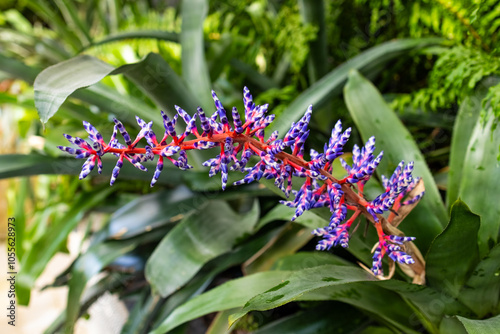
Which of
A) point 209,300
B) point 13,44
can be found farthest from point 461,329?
point 13,44

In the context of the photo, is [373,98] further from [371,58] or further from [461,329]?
[461,329]

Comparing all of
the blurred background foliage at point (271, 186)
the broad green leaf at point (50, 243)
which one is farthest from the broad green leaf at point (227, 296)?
the broad green leaf at point (50, 243)

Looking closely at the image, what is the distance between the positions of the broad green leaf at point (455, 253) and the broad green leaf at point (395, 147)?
50 millimetres

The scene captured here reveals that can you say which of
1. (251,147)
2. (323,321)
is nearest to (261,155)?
(251,147)

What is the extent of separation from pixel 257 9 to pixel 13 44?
43.8 inches

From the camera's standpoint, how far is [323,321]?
52 centimetres

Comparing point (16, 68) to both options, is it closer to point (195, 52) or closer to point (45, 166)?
point (45, 166)

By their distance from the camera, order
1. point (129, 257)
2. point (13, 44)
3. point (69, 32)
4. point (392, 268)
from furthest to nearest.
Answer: point (13, 44)
point (69, 32)
point (129, 257)
point (392, 268)

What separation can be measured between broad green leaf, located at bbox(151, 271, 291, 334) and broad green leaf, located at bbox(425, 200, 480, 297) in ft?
0.48

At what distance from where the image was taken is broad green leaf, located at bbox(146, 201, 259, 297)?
54 centimetres

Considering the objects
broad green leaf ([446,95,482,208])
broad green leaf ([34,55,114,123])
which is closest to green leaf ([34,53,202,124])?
broad green leaf ([34,55,114,123])

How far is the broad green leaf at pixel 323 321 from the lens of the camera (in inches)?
20.0

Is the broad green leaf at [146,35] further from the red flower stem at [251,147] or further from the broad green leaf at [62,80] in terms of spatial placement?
the red flower stem at [251,147]

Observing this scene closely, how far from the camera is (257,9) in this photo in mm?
967
